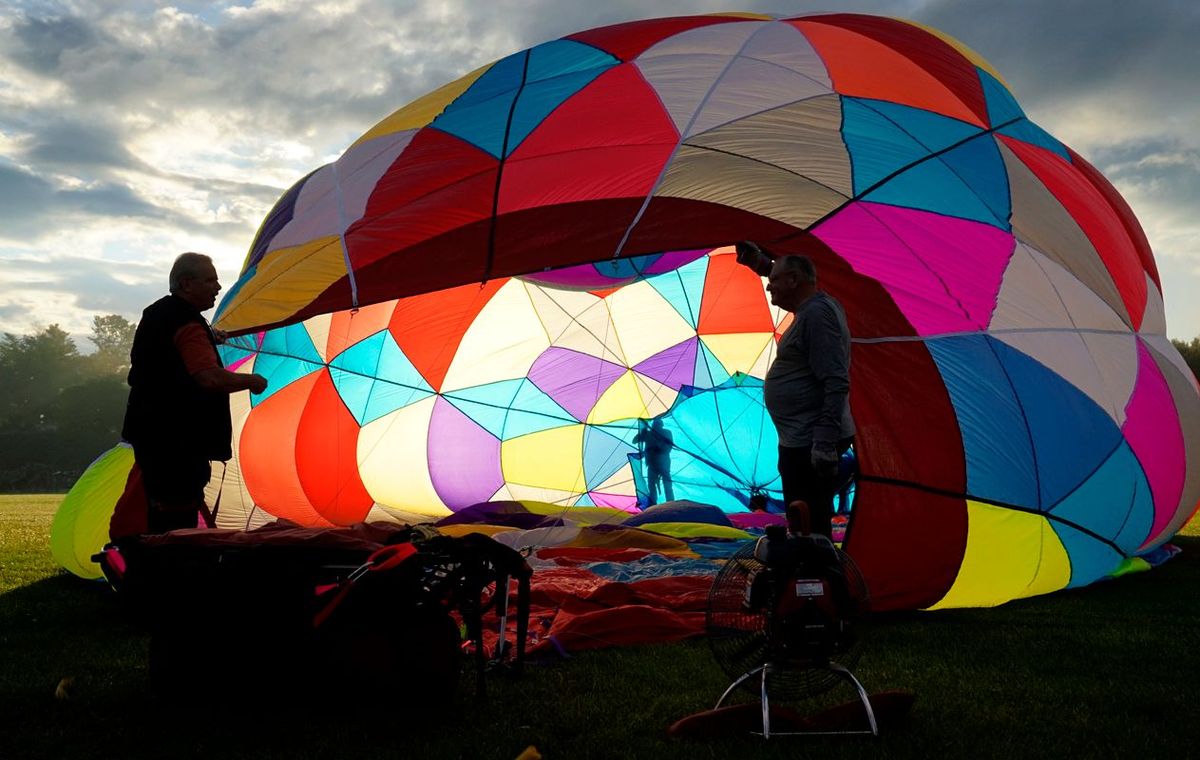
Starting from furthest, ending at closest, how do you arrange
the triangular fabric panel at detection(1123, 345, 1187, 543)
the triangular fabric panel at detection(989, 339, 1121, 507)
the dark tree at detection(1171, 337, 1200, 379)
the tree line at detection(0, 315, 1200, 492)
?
the tree line at detection(0, 315, 1200, 492) < the dark tree at detection(1171, 337, 1200, 379) < the triangular fabric panel at detection(1123, 345, 1187, 543) < the triangular fabric panel at detection(989, 339, 1121, 507)

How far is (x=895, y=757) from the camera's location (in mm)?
2570

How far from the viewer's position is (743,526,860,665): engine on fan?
2.70 meters

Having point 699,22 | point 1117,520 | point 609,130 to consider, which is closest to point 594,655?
point 609,130

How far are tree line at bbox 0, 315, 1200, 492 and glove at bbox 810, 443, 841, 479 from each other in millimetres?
13581

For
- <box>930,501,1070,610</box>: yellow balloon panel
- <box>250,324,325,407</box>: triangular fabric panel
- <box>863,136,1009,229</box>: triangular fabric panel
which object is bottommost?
<box>930,501,1070,610</box>: yellow balloon panel

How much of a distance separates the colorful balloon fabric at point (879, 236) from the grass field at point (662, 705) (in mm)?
716

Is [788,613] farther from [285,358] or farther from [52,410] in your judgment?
[52,410]

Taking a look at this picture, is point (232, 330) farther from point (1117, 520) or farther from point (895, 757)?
point (1117, 520)

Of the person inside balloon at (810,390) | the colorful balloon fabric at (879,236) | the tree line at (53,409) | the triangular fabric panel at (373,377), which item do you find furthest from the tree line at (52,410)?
the person inside balloon at (810,390)

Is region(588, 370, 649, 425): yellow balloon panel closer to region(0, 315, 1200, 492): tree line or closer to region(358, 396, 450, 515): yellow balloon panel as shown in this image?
region(358, 396, 450, 515): yellow balloon panel

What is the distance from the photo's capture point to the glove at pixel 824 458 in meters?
3.53

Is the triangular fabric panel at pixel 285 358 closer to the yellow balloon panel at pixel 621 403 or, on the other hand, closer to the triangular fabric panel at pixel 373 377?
the triangular fabric panel at pixel 373 377

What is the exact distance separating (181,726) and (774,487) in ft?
24.0

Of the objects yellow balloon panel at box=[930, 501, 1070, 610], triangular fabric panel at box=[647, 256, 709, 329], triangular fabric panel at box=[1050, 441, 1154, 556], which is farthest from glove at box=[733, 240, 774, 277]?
triangular fabric panel at box=[647, 256, 709, 329]
